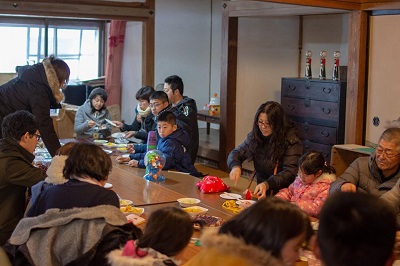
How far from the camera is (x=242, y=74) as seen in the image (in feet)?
23.5

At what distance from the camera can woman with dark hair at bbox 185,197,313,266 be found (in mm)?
1588

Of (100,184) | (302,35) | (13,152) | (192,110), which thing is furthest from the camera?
(302,35)

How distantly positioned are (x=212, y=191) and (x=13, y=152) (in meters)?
1.22

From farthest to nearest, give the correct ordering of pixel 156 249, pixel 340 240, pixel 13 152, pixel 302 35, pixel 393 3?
pixel 302 35, pixel 393 3, pixel 13 152, pixel 156 249, pixel 340 240

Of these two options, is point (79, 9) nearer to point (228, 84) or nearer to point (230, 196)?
point (228, 84)

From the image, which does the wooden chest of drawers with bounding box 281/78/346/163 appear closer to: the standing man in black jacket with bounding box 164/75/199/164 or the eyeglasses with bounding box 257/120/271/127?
the standing man in black jacket with bounding box 164/75/199/164

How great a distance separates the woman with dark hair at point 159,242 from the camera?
2021 mm

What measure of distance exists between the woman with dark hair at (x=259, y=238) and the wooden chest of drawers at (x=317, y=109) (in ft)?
15.0

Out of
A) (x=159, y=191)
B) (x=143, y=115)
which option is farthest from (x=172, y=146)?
(x=143, y=115)

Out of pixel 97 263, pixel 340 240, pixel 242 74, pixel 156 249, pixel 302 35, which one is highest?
pixel 302 35

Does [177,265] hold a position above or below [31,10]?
below

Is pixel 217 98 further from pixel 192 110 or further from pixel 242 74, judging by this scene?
pixel 192 110

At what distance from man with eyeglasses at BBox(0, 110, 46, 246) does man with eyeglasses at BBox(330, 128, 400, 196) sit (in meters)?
1.74

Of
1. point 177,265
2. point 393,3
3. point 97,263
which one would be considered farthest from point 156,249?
point 393,3
